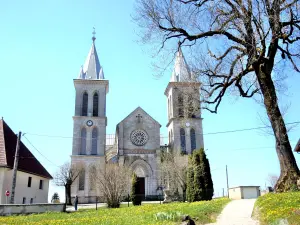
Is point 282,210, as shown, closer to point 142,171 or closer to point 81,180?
point 142,171

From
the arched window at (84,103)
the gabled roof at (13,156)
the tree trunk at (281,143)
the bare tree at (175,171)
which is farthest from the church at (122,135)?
the tree trunk at (281,143)

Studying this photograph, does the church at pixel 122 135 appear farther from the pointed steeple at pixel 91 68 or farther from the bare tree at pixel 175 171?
the bare tree at pixel 175 171

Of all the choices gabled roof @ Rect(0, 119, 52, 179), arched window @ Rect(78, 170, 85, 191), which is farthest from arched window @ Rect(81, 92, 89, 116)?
gabled roof @ Rect(0, 119, 52, 179)

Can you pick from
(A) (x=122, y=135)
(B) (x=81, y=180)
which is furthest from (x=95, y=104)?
(B) (x=81, y=180)

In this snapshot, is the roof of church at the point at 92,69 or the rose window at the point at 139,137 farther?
the roof of church at the point at 92,69

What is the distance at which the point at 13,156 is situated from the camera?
2828cm

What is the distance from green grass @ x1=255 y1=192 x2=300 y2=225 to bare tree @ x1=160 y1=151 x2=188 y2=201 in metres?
25.0

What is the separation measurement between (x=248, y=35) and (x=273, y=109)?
3.68 meters

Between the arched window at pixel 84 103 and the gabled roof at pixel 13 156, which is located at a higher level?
the arched window at pixel 84 103

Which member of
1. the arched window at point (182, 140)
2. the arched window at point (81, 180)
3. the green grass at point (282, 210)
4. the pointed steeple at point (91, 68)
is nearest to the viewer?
the green grass at point (282, 210)

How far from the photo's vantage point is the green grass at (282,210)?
888cm

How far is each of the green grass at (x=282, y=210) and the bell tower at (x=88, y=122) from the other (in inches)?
1373

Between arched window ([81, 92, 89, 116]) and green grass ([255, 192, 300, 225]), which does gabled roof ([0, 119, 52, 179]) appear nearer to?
arched window ([81, 92, 89, 116])

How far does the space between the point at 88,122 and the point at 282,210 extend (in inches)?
1571
